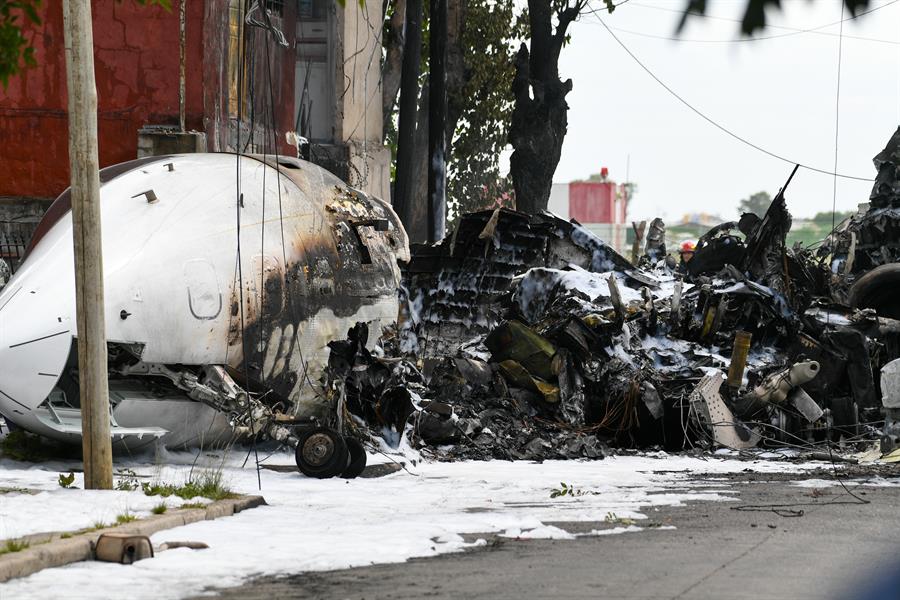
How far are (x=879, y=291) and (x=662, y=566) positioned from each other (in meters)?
16.3

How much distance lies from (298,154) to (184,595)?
943 inches

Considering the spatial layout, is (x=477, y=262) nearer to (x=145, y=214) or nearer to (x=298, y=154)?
(x=298, y=154)

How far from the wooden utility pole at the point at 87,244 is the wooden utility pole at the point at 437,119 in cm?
1869

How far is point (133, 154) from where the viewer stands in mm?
25797

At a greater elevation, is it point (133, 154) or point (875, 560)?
point (133, 154)

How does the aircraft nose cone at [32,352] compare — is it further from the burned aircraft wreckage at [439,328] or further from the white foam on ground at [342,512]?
the white foam on ground at [342,512]

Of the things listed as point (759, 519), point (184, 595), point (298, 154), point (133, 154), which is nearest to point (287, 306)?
point (759, 519)

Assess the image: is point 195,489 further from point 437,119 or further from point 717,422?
point 437,119

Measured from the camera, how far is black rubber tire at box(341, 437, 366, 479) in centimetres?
1415

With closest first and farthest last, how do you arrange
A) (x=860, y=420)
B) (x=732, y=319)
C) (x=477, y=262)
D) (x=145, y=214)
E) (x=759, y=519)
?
1. (x=759, y=519)
2. (x=145, y=214)
3. (x=860, y=420)
4. (x=732, y=319)
5. (x=477, y=262)

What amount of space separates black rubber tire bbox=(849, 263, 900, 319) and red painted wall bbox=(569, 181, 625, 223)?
89058 mm

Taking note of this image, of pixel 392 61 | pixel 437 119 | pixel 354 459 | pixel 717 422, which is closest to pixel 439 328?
pixel 717 422

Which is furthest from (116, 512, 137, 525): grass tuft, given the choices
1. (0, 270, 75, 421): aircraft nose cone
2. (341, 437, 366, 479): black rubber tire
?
(341, 437, 366, 479): black rubber tire

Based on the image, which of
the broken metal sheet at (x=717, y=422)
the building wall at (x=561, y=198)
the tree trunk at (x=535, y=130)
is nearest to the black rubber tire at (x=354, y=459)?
the broken metal sheet at (x=717, y=422)
